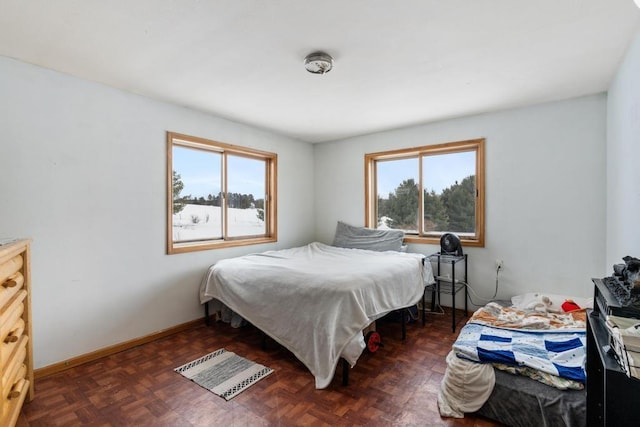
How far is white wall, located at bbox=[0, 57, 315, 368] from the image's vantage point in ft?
7.37

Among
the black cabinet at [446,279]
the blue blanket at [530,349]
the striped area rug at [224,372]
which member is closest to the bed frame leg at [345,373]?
the striped area rug at [224,372]

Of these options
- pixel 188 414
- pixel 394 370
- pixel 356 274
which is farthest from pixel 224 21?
pixel 394 370

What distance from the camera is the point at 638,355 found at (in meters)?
0.93

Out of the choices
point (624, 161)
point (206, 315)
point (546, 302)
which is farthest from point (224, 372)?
point (624, 161)

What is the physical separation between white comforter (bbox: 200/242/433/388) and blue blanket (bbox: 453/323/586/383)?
0.68 meters

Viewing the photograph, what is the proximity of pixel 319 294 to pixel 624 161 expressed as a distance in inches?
95.3

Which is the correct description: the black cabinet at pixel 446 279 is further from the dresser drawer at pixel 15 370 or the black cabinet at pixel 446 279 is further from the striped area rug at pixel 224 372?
the dresser drawer at pixel 15 370

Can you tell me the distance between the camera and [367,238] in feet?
13.4

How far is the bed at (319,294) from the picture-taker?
215 centimetres

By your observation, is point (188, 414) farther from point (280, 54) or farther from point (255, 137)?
point (255, 137)

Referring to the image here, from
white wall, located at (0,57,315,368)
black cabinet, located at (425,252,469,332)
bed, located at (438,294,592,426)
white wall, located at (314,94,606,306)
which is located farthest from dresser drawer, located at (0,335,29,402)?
white wall, located at (314,94,606,306)

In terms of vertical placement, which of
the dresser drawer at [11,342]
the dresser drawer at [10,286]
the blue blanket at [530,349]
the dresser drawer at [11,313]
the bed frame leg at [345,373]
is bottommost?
the bed frame leg at [345,373]

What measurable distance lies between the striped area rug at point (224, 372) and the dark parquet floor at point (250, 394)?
6 centimetres

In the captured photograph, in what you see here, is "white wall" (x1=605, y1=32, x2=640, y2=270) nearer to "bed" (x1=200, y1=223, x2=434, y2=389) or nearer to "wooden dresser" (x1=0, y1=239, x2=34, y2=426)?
"bed" (x1=200, y1=223, x2=434, y2=389)
